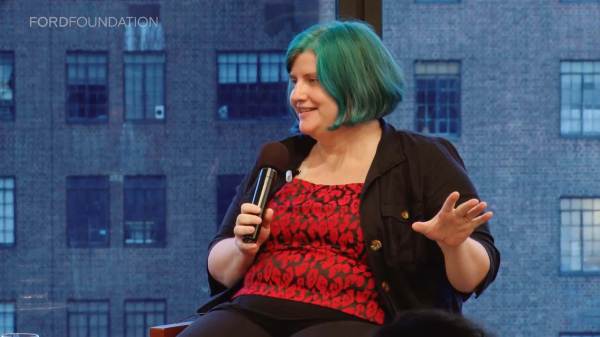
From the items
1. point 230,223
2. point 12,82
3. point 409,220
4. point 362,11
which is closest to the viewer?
point 409,220

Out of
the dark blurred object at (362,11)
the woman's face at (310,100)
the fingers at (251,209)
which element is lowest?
Answer: the fingers at (251,209)

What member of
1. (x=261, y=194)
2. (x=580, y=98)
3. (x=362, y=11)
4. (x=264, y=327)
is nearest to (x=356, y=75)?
(x=261, y=194)

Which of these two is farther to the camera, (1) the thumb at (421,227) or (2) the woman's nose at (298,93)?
(2) the woman's nose at (298,93)

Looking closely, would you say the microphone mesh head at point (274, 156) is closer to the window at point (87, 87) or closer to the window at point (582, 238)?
the window at point (87, 87)

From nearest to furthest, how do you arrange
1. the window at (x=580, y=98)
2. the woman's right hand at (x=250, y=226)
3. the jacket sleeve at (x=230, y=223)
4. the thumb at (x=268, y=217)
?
the woman's right hand at (x=250, y=226) < the thumb at (x=268, y=217) < the jacket sleeve at (x=230, y=223) < the window at (x=580, y=98)

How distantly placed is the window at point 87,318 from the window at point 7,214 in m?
0.32

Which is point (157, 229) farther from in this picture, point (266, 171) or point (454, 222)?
point (454, 222)

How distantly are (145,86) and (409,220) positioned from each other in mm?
1678

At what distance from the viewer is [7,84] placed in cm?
340

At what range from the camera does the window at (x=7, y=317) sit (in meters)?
3.41

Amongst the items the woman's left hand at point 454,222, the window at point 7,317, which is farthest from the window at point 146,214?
the woman's left hand at point 454,222

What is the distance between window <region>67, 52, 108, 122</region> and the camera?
3404 mm

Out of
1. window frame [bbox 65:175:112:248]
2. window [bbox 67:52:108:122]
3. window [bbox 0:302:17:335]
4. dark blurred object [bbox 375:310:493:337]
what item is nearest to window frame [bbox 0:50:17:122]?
window [bbox 67:52:108:122]

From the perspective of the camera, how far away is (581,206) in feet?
12.4
